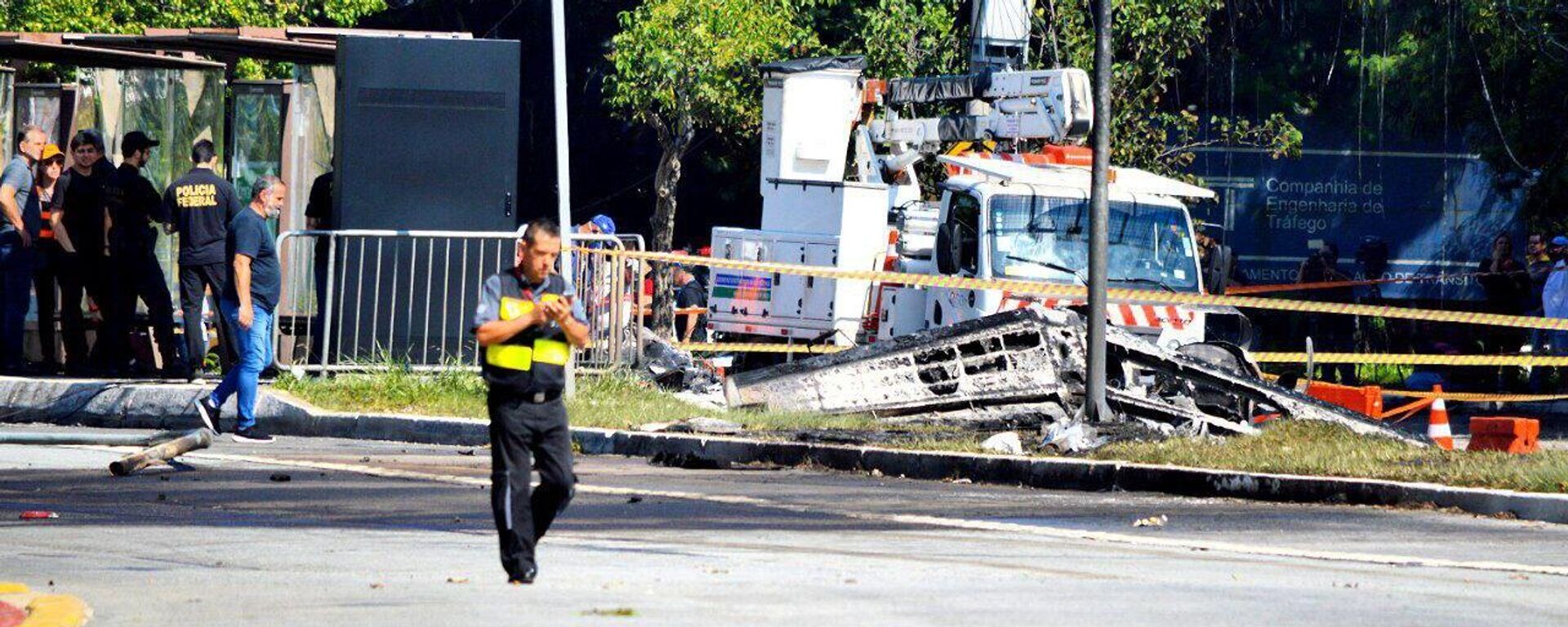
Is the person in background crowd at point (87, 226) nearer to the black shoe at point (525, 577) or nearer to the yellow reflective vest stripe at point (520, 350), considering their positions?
the yellow reflective vest stripe at point (520, 350)

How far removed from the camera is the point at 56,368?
1745cm

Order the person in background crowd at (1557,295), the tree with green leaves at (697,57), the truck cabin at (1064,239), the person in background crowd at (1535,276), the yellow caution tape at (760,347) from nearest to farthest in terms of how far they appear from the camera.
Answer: the truck cabin at (1064,239), the yellow caution tape at (760,347), the person in background crowd at (1557,295), the person in background crowd at (1535,276), the tree with green leaves at (697,57)

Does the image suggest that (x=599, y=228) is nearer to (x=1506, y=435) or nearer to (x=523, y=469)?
(x=1506, y=435)

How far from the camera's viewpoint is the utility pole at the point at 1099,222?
14.0 metres

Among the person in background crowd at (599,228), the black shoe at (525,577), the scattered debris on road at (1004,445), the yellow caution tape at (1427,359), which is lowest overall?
the scattered debris on road at (1004,445)

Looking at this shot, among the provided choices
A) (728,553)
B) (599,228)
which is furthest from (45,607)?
(599,228)

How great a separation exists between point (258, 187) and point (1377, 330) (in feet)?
60.0

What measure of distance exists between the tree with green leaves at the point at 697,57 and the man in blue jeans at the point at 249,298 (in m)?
17.7

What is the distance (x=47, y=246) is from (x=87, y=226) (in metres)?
0.36

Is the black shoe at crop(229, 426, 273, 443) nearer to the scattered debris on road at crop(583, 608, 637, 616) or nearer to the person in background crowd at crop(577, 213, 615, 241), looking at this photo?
the scattered debris on road at crop(583, 608, 637, 616)

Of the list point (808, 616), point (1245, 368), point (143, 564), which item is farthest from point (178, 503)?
point (1245, 368)

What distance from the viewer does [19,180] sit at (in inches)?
637

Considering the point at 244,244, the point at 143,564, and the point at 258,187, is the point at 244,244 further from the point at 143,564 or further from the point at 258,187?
the point at 143,564

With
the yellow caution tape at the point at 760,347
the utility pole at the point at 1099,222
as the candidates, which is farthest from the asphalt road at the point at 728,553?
the yellow caution tape at the point at 760,347
